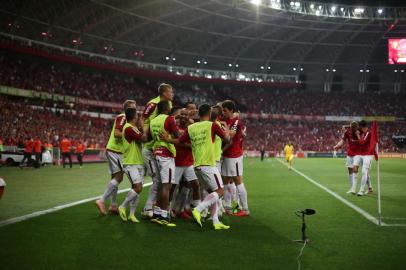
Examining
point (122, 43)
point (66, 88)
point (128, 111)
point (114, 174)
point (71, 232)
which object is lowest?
point (71, 232)

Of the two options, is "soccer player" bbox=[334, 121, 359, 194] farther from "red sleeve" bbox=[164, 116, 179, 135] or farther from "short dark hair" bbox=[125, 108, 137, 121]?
"short dark hair" bbox=[125, 108, 137, 121]

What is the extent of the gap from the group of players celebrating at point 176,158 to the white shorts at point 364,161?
17.9 feet

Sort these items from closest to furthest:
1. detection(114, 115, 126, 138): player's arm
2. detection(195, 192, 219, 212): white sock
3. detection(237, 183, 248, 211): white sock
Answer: detection(195, 192, 219, 212): white sock
detection(114, 115, 126, 138): player's arm
detection(237, 183, 248, 211): white sock

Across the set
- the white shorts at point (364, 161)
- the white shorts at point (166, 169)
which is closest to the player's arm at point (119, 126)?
the white shorts at point (166, 169)

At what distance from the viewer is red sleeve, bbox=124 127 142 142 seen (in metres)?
8.48

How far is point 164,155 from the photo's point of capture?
8219mm

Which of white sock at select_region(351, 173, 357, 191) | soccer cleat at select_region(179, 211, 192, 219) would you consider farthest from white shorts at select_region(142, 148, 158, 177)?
white sock at select_region(351, 173, 357, 191)

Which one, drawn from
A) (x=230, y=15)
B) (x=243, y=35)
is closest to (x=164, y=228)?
(x=230, y=15)

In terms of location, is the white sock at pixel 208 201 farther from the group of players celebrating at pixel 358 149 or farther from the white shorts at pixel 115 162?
the group of players celebrating at pixel 358 149

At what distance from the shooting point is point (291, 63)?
2672 inches

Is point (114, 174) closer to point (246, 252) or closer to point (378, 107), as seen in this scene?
point (246, 252)

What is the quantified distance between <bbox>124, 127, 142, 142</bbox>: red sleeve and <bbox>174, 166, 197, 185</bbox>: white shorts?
3.27 feet

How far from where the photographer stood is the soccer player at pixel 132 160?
8.45 m

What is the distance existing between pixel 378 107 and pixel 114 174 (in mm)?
68266
